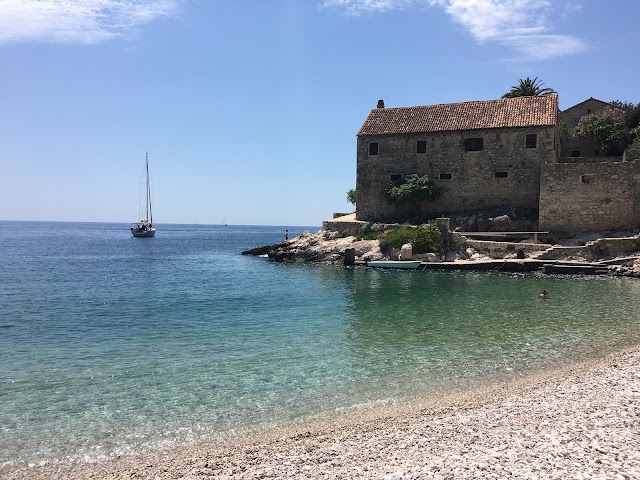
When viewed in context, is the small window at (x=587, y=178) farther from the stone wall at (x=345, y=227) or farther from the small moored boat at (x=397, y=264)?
the stone wall at (x=345, y=227)

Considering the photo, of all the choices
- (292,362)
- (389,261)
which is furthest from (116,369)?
(389,261)

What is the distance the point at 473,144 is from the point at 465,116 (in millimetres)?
2351

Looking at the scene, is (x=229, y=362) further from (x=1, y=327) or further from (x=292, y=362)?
(x=1, y=327)

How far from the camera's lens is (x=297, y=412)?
8.84m

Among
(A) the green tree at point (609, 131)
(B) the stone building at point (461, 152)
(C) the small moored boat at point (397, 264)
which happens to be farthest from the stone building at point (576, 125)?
(C) the small moored boat at point (397, 264)

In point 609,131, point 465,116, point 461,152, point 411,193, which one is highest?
point 465,116

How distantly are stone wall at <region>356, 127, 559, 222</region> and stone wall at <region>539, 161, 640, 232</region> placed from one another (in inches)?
93.7

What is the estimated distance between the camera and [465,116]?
3606 centimetres

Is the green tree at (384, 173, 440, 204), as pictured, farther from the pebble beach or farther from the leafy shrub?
the pebble beach

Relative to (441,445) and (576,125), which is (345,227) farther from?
(441,445)

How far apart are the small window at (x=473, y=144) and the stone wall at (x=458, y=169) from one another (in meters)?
0.21

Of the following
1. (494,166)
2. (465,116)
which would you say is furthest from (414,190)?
(465,116)

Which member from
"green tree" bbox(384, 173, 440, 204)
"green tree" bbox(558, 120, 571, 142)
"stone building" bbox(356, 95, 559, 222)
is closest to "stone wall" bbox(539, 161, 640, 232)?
"stone building" bbox(356, 95, 559, 222)

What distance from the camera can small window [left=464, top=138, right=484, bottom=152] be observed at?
35.0m
